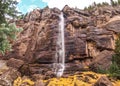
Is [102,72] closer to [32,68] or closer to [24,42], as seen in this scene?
[32,68]

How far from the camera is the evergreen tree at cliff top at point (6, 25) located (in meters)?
19.5

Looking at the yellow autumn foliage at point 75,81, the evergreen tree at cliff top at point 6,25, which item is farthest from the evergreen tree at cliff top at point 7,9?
the yellow autumn foliage at point 75,81

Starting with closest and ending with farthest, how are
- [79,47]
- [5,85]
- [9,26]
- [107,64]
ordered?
1. [9,26]
2. [5,85]
3. [107,64]
4. [79,47]

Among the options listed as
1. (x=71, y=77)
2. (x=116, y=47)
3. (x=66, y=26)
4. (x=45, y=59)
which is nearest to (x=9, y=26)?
(x=71, y=77)

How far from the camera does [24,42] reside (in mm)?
86875

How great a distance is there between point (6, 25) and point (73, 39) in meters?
59.6

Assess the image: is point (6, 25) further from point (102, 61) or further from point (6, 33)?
point (102, 61)

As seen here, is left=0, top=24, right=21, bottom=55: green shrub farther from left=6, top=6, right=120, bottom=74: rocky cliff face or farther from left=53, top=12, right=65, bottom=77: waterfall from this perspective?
left=6, top=6, right=120, bottom=74: rocky cliff face

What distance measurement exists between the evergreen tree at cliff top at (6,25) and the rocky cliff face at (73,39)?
52892mm

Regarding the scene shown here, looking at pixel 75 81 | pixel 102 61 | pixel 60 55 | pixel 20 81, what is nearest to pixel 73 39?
pixel 60 55

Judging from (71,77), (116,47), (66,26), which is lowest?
(71,77)

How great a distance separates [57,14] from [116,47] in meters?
25.0

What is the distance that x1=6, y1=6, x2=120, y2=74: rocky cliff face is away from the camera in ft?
A: 247

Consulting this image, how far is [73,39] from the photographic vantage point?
79.2m
